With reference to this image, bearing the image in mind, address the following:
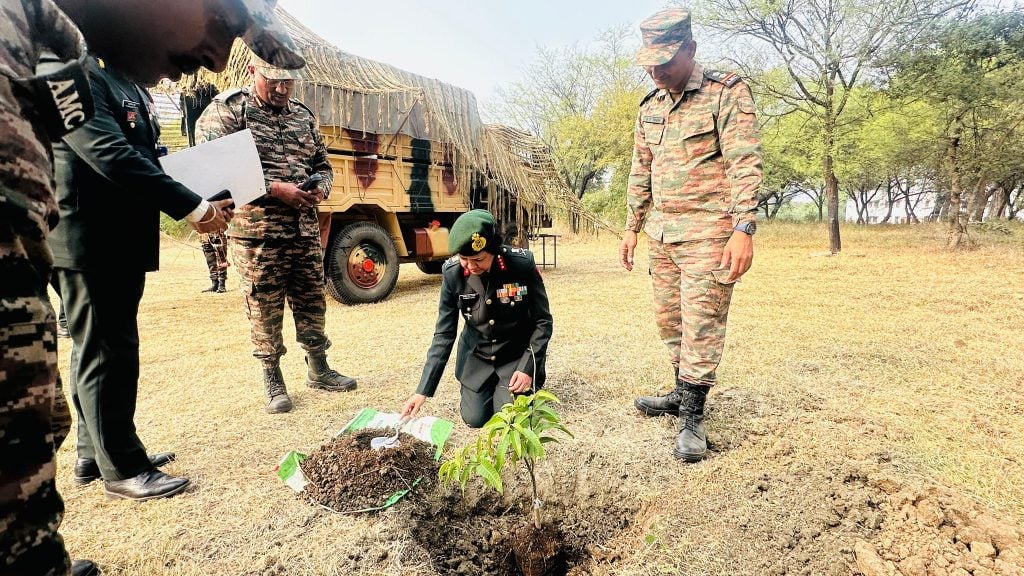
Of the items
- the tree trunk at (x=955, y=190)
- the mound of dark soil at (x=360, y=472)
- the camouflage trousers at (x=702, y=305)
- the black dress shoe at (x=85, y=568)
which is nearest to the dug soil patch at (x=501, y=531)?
the mound of dark soil at (x=360, y=472)

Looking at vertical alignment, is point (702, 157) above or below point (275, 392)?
above

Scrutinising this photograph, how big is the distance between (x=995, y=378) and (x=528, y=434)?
3388mm

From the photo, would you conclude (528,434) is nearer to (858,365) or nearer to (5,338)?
(5,338)

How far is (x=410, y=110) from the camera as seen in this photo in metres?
6.23

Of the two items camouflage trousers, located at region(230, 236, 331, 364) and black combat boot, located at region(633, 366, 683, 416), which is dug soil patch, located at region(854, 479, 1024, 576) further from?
camouflage trousers, located at region(230, 236, 331, 364)

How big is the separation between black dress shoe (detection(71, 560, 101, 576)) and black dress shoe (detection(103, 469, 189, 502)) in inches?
13.6

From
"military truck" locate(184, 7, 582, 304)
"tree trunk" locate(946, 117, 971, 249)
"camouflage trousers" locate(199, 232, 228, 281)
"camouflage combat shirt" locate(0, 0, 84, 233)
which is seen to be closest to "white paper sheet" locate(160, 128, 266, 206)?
"camouflage combat shirt" locate(0, 0, 84, 233)

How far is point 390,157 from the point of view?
6.20 m

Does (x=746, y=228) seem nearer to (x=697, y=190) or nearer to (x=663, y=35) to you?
(x=697, y=190)

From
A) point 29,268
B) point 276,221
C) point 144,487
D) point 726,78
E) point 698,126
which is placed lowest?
point 144,487

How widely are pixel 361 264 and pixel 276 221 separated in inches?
132

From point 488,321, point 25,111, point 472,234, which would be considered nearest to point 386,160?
point 488,321

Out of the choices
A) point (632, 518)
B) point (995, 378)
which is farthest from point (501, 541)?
point (995, 378)

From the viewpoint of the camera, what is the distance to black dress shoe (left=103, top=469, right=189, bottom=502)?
1.85 metres
